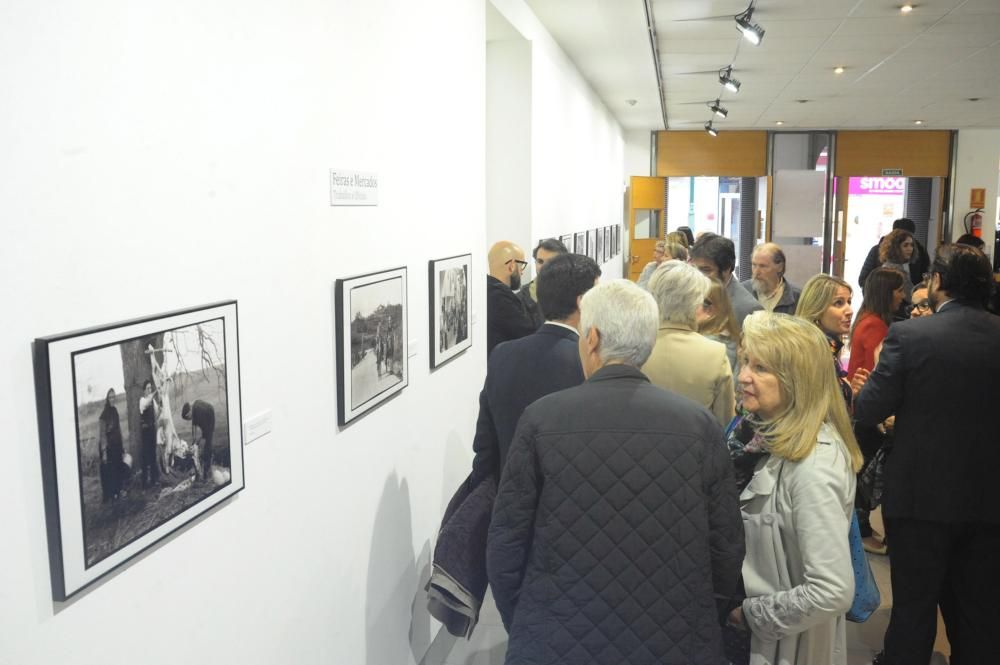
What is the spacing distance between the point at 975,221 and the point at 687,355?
1749 centimetres

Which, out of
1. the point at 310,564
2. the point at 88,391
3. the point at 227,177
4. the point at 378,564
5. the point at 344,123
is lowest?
the point at 378,564

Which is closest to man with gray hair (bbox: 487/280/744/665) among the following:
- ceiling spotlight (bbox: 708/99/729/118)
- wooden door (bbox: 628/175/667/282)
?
ceiling spotlight (bbox: 708/99/729/118)

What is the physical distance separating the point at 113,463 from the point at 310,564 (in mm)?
1148

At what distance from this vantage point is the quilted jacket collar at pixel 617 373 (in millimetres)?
2281

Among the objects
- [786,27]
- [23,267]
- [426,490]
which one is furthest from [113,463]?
[786,27]

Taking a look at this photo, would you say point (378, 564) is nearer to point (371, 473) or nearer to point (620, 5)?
point (371, 473)

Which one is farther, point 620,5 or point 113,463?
point 620,5

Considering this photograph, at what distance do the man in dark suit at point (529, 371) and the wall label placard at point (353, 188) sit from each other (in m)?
0.73

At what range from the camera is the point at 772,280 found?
5926 mm

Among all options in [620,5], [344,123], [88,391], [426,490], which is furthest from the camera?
[620,5]

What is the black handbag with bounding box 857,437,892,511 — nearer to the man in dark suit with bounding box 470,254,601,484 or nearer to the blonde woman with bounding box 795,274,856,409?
the blonde woman with bounding box 795,274,856,409

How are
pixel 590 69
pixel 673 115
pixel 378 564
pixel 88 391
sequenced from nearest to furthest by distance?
pixel 88 391
pixel 378 564
pixel 590 69
pixel 673 115

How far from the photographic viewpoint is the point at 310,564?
110 inches

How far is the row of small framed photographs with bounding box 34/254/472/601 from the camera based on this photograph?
1607 millimetres
